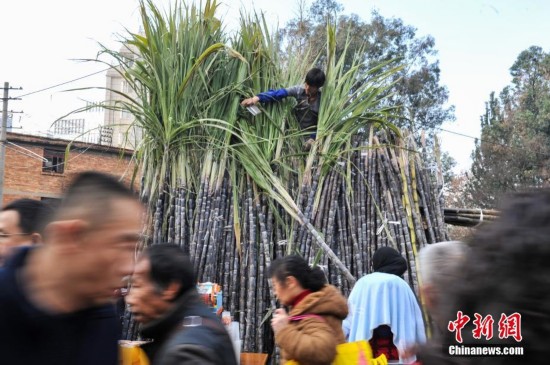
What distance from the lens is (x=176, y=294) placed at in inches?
110

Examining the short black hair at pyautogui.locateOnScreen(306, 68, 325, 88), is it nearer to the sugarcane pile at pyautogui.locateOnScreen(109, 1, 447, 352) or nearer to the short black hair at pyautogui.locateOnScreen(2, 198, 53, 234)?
the sugarcane pile at pyautogui.locateOnScreen(109, 1, 447, 352)

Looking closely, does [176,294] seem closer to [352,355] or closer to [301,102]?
[352,355]

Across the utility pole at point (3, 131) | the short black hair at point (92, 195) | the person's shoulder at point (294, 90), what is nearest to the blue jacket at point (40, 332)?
the short black hair at point (92, 195)

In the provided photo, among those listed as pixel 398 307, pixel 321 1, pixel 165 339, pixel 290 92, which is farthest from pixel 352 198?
pixel 321 1

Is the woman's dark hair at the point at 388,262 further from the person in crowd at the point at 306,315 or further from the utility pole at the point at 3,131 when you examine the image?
the utility pole at the point at 3,131

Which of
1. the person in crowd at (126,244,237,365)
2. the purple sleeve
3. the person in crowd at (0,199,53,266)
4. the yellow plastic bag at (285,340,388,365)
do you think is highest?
the purple sleeve

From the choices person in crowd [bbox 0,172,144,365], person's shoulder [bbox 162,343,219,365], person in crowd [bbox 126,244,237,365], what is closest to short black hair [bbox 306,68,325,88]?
person in crowd [bbox 126,244,237,365]

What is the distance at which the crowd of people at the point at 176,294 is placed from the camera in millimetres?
1043

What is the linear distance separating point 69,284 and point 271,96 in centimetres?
560

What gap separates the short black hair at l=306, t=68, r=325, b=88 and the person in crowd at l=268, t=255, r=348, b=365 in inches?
137

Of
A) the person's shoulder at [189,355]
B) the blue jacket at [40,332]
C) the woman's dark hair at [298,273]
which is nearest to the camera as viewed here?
the blue jacket at [40,332]

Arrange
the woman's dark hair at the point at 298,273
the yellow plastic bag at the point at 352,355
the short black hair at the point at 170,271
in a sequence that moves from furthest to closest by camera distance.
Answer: the woman's dark hair at the point at 298,273
the yellow plastic bag at the point at 352,355
the short black hair at the point at 170,271

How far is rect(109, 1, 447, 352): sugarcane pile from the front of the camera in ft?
22.5

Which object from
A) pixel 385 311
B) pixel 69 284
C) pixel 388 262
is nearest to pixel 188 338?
pixel 69 284
